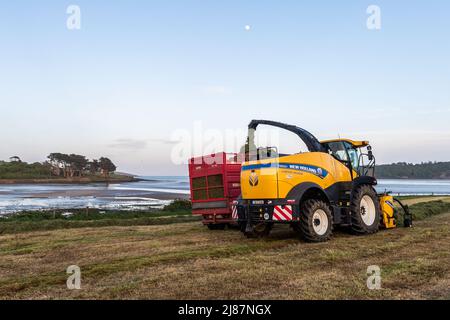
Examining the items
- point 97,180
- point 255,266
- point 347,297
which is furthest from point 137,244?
point 97,180

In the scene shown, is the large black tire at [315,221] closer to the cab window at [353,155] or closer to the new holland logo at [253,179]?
the new holland logo at [253,179]

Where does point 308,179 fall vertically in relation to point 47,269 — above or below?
above

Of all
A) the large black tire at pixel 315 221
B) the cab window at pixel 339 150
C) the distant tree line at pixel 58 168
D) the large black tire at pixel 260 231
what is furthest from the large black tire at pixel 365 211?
the distant tree line at pixel 58 168

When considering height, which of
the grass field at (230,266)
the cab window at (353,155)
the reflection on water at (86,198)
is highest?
the cab window at (353,155)

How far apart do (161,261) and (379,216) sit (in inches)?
298

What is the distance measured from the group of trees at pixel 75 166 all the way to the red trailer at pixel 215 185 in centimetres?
12585

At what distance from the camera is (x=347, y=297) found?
5.80m

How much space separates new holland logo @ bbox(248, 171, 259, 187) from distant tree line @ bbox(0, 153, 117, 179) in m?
122

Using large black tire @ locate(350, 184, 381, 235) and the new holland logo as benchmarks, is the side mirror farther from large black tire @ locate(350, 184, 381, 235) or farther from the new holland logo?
the new holland logo

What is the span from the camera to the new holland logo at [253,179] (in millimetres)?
10914

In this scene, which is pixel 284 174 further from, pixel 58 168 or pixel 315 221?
pixel 58 168

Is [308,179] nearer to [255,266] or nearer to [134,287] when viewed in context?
[255,266]
